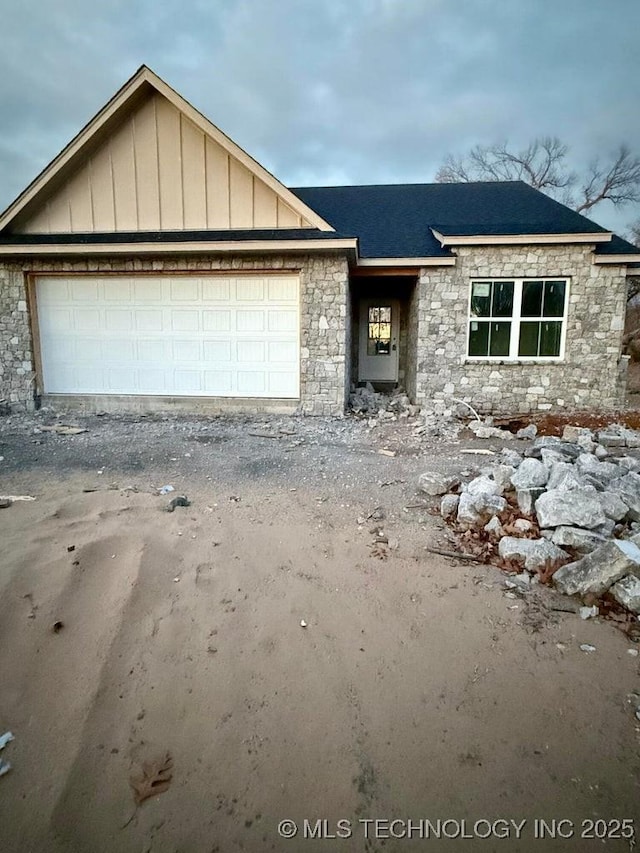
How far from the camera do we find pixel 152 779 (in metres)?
1.70

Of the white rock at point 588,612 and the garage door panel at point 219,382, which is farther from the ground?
the garage door panel at point 219,382

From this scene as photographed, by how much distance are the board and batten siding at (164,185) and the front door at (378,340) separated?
12.6 feet

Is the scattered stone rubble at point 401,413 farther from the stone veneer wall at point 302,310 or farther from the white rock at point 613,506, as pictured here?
the white rock at point 613,506

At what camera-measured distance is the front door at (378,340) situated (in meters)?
11.4

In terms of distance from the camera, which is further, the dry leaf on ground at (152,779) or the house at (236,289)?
the house at (236,289)

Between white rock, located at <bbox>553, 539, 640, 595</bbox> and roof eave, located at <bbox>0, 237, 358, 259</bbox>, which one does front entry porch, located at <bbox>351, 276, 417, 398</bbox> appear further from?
white rock, located at <bbox>553, 539, 640, 595</bbox>

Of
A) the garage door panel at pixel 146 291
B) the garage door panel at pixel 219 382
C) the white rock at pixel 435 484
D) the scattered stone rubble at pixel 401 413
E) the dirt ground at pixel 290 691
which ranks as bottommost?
the dirt ground at pixel 290 691

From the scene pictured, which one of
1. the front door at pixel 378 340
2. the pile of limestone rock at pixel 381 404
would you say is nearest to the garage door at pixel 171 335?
the pile of limestone rock at pixel 381 404

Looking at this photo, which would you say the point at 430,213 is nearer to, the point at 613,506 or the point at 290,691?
the point at 613,506

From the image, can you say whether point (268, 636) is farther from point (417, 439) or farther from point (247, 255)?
point (247, 255)

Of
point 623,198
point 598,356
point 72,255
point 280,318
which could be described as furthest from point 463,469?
point 623,198

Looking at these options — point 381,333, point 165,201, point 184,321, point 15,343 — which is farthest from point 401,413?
point 15,343

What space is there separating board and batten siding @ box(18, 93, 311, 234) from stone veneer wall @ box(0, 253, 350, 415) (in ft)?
2.27

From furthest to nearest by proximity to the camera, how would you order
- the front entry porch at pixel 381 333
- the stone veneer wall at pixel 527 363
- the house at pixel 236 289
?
the front entry porch at pixel 381 333, the stone veneer wall at pixel 527 363, the house at pixel 236 289
